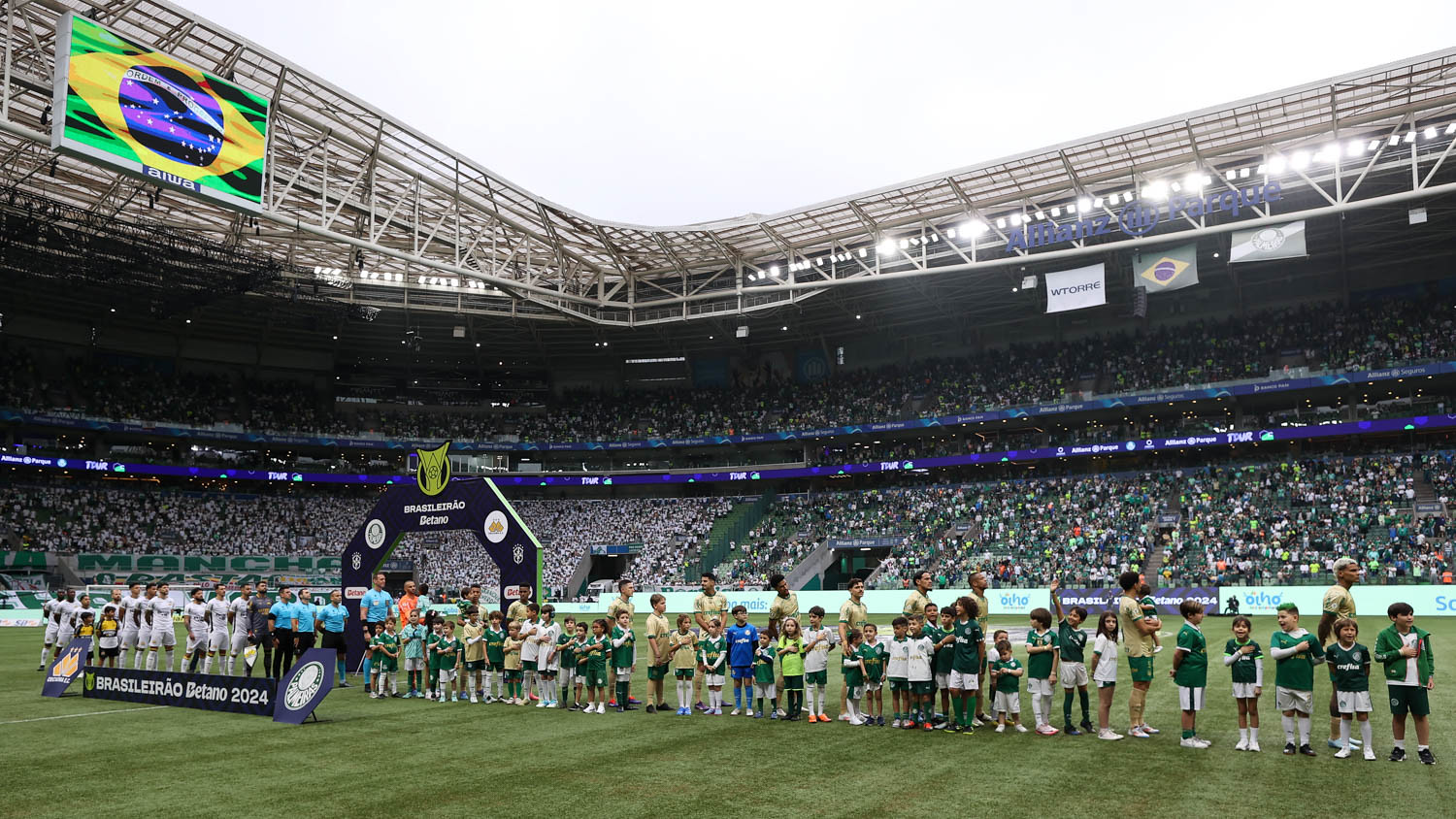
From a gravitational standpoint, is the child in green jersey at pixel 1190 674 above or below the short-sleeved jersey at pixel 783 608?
below

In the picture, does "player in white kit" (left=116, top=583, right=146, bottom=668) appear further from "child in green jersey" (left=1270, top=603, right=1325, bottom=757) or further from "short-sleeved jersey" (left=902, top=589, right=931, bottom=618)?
"child in green jersey" (left=1270, top=603, right=1325, bottom=757)

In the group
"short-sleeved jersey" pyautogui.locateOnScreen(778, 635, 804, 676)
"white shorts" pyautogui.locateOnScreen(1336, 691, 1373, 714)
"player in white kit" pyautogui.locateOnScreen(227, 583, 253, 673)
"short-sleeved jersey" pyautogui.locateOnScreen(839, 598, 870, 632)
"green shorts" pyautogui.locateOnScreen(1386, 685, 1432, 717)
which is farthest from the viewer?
"player in white kit" pyautogui.locateOnScreen(227, 583, 253, 673)

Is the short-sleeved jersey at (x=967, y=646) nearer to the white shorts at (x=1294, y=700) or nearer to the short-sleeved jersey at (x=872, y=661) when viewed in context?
the short-sleeved jersey at (x=872, y=661)

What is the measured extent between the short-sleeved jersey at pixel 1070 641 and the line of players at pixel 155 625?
14710 millimetres

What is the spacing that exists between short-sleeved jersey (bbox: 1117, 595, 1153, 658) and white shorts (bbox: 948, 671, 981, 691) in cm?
185

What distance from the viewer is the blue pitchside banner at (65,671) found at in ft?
55.9

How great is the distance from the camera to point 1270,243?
34625mm

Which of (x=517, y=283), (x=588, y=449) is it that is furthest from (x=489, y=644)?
(x=588, y=449)

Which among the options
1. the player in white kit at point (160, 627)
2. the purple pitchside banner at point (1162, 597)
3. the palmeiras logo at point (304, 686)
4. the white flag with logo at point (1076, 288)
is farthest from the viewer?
the white flag with logo at point (1076, 288)

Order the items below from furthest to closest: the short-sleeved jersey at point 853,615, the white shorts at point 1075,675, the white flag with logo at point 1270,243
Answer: the white flag with logo at point 1270,243, the short-sleeved jersey at point 853,615, the white shorts at point 1075,675

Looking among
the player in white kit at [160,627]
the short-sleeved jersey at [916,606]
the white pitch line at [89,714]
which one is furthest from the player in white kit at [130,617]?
the short-sleeved jersey at [916,606]

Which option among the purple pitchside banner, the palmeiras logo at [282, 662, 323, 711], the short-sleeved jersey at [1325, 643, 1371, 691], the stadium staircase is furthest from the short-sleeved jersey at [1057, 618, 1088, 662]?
the stadium staircase

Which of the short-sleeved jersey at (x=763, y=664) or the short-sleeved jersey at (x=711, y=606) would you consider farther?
the short-sleeved jersey at (x=711, y=606)

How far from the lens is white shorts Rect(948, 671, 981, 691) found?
12359 mm
